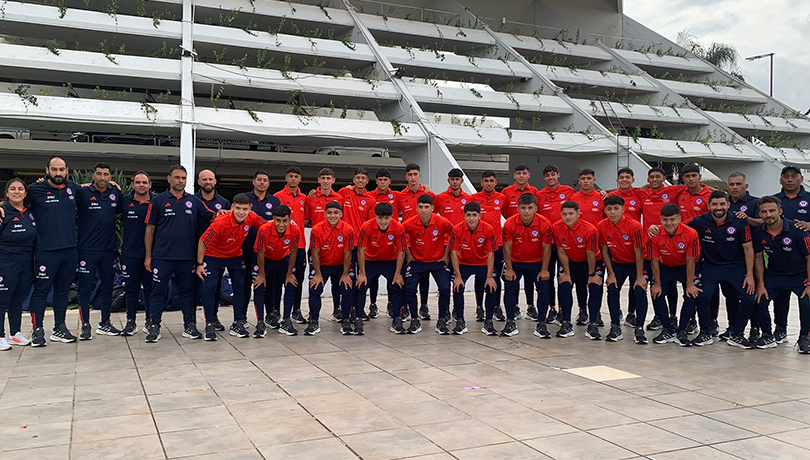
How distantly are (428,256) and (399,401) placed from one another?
3.27m

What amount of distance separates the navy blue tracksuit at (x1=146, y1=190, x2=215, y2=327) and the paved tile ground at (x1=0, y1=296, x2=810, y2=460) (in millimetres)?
588

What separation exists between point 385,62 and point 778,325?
18.2m

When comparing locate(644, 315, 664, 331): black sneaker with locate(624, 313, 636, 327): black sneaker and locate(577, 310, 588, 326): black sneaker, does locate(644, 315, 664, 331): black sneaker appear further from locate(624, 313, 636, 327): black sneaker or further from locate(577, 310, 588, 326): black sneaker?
locate(577, 310, 588, 326): black sneaker

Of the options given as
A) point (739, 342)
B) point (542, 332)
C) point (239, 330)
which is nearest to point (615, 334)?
point (542, 332)

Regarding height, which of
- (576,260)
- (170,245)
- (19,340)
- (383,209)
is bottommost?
(19,340)

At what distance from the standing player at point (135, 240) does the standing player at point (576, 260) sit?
484 cm

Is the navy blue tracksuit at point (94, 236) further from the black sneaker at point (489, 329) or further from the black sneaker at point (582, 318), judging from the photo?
the black sneaker at point (582, 318)

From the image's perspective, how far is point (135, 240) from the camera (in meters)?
7.43

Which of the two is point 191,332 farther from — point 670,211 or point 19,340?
point 670,211

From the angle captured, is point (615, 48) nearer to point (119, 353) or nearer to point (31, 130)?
point (31, 130)

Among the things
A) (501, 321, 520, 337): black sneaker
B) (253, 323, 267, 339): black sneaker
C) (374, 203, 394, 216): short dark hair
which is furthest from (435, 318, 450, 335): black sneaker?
(253, 323, 267, 339): black sneaker

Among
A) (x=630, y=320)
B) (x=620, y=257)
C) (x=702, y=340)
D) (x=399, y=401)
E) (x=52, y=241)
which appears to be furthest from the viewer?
(x=630, y=320)

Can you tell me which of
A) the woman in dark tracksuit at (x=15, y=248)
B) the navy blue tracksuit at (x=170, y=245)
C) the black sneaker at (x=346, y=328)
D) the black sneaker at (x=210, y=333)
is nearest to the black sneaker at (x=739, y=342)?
the black sneaker at (x=346, y=328)

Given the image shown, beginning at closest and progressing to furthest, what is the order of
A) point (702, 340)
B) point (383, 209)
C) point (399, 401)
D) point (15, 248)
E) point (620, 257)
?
point (399, 401) < point (15, 248) < point (702, 340) < point (620, 257) < point (383, 209)
